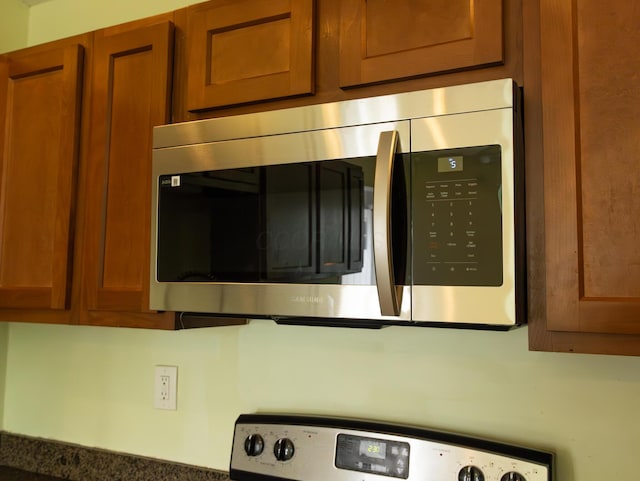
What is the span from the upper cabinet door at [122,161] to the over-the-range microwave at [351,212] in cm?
9

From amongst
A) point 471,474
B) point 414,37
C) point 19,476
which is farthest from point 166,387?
point 414,37

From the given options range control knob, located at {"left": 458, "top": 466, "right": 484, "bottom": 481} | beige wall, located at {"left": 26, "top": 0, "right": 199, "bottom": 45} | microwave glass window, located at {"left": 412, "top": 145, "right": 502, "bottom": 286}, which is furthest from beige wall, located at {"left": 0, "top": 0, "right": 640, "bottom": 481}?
microwave glass window, located at {"left": 412, "top": 145, "right": 502, "bottom": 286}

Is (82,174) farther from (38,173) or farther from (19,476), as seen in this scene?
(19,476)

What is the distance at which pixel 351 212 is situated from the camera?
93cm

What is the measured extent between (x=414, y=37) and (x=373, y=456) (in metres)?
0.89

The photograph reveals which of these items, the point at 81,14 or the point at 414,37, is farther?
the point at 81,14

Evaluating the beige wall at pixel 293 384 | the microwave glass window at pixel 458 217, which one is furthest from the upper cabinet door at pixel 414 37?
the beige wall at pixel 293 384

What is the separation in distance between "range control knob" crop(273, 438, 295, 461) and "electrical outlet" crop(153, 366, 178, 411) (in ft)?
1.29

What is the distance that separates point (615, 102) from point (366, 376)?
797 mm

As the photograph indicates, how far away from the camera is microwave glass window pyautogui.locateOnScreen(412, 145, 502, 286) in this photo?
826mm

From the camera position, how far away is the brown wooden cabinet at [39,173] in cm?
128

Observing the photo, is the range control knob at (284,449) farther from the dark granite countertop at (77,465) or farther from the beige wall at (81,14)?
the beige wall at (81,14)

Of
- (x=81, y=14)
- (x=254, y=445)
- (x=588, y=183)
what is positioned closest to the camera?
(x=588, y=183)

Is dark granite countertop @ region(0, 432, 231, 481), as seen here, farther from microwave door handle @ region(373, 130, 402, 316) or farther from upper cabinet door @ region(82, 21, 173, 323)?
microwave door handle @ region(373, 130, 402, 316)
